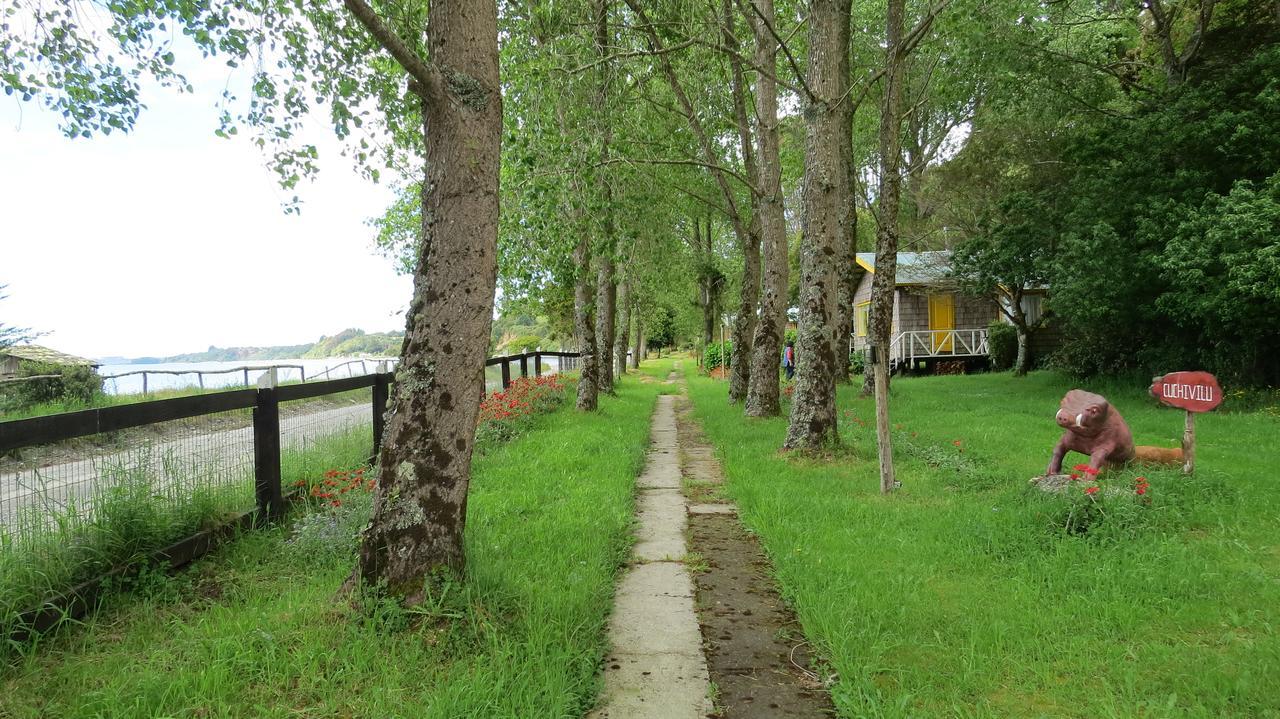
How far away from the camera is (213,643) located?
10.1ft

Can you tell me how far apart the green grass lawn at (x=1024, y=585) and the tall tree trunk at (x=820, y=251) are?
0.59 m

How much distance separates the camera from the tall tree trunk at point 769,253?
1226cm

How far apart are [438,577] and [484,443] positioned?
5.90 meters

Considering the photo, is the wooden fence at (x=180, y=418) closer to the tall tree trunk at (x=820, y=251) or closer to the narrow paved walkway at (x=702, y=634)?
the narrow paved walkway at (x=702, y=634)

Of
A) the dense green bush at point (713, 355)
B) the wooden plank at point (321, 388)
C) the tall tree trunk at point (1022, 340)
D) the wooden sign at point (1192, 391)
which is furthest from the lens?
the dense green bush at point (713, 355)

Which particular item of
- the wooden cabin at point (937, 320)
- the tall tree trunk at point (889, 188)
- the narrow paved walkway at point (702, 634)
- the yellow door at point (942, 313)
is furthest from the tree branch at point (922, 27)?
the yellow door at point (942, 313)

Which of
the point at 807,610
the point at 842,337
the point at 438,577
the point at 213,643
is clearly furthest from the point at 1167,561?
the point at 842,337

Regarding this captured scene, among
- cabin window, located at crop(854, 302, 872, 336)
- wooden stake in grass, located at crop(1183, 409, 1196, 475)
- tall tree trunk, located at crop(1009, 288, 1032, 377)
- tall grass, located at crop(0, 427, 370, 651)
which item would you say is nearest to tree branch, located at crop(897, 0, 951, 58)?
wooden stake in grass, located at crop(1183, 409, 1196, 475)

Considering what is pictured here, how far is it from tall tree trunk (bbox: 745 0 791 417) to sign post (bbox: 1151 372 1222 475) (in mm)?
6500

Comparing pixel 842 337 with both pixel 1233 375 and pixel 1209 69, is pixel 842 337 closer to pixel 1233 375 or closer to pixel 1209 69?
pixel 1233 375

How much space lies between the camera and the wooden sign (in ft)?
18.9

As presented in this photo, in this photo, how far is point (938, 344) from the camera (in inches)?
1014

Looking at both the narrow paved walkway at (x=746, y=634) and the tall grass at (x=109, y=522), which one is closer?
the narrow paved walkway at (x=746, y=634)

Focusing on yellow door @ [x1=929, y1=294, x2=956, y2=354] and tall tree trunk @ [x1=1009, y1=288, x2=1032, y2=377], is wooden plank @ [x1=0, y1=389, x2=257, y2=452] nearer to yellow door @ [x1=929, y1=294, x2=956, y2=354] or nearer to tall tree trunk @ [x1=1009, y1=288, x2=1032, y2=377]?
tall tree trunk @ [x1=1009, y1=288, x2=1032, y2=377]
